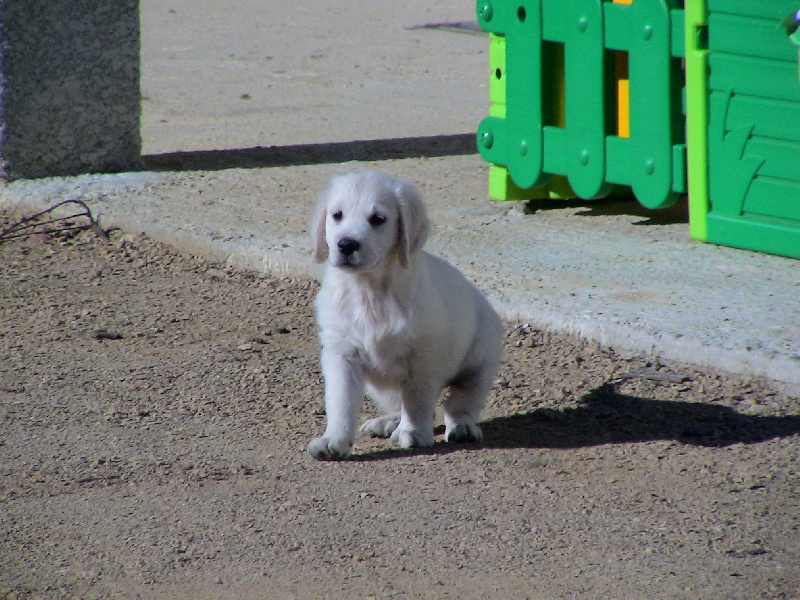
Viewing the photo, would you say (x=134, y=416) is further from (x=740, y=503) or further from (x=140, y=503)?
(x=740, y=503)

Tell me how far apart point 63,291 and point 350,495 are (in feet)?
9.25

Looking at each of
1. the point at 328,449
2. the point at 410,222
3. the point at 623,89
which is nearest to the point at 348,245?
the point at 410,222

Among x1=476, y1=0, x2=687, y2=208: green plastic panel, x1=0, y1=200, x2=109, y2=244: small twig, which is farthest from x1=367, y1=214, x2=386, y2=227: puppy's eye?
x1=0, y1=200, x2=109, y2=244: small twig

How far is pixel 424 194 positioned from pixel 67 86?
7.52ft

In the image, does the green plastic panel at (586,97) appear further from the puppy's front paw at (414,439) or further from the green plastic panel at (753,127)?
the puppy's front paw at (414,439)

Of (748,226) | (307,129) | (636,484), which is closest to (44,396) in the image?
(636,484)

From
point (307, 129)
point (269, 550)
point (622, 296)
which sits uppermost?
point (307, 129)

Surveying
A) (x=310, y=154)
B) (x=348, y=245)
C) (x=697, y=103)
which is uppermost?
(x=697, y=103)

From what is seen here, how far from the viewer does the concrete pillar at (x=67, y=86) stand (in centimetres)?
739

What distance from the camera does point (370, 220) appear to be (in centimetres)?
404

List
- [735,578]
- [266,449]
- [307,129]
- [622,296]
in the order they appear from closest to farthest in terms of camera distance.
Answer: [735,578] < [266,449] < [622,296] < [307,129]

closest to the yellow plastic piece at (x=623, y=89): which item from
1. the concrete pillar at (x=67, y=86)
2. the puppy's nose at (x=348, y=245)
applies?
the concrete pillar at (x=67, y=86)

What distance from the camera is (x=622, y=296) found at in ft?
17.4

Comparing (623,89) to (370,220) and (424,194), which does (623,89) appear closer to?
(424,194)
